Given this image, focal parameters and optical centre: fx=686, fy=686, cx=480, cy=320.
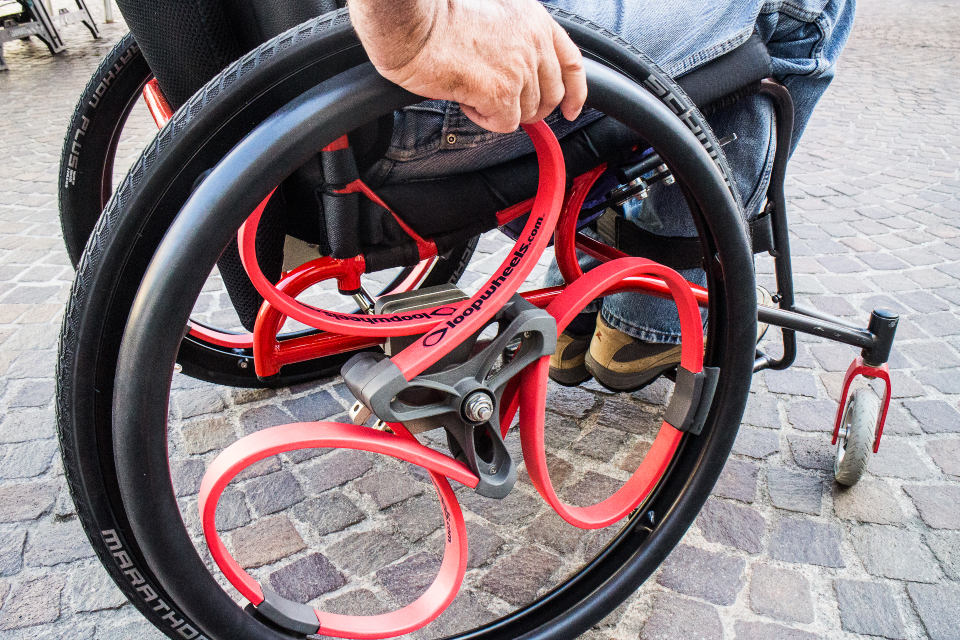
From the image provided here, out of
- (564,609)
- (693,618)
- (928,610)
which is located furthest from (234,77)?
(928,610)

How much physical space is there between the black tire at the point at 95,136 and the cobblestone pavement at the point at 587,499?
23.8 inches

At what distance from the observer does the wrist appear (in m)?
0.65

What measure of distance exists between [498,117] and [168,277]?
39 cm

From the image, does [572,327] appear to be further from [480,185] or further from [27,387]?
[27,387]

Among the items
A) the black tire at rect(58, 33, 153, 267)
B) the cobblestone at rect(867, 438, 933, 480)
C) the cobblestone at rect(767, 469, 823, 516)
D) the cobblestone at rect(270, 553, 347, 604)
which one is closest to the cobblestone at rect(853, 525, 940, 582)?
the cobblestone at rect(767, 469, 823, 516)

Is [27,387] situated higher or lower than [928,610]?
higher

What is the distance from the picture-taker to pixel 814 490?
5.41 feet

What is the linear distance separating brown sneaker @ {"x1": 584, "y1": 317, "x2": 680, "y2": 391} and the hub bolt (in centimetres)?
83

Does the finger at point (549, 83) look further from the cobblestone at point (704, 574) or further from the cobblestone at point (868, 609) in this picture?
the cobblestone at point (868, 609)

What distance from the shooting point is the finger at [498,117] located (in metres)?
0.76

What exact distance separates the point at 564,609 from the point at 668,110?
2.78 ft

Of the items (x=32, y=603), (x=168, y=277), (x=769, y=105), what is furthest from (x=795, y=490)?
(x=32, y=603)

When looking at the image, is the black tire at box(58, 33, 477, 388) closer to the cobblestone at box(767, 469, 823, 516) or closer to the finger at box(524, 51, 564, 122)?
the finger at box(524, 51, 564, 122)

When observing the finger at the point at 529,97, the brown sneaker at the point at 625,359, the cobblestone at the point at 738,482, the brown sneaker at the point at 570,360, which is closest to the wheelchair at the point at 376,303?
the finger at the point at 529,97
